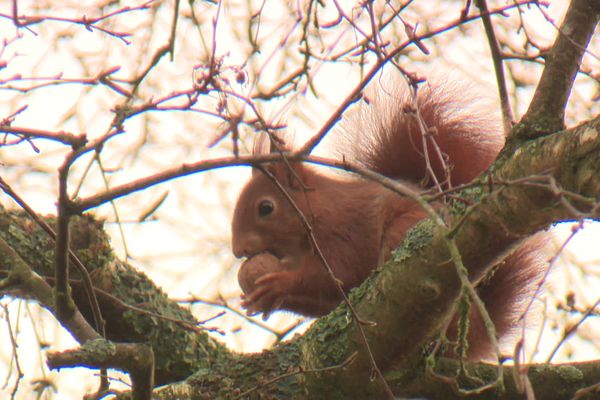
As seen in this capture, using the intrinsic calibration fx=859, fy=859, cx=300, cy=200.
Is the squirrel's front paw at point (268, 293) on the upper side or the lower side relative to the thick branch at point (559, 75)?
upper

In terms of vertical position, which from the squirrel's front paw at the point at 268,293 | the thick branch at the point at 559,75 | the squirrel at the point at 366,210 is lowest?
the thick branch at the point at 559,75

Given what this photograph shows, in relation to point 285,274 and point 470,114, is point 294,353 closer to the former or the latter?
point 285,274

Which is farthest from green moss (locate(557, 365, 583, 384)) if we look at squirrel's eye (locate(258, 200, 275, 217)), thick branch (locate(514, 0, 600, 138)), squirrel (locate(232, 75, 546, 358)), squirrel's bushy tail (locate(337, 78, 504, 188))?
squirrel's eye (locate(258, 200, 275, 217))

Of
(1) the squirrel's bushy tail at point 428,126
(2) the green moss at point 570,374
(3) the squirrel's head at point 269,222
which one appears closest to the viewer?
(2) the green moss at point 570,374

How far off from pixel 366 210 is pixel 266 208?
49 centimetres

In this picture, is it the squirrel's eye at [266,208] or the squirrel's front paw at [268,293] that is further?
the squirrel's eye at [266,208]

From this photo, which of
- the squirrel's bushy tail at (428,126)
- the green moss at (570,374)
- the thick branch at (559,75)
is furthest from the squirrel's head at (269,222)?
the thick branch at (559,75)

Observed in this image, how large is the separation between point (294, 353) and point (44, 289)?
839mm

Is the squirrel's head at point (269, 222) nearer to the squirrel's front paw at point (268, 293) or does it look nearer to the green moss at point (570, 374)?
the squirrel's front paw at point (268, 293)

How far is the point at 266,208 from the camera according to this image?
4.17 m

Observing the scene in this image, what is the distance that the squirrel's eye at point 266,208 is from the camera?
13.6 feet

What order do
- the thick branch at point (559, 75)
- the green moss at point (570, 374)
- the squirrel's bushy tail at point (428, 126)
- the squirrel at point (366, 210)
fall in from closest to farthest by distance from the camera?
the thick branch at point (559, 75), the green moss at point (570, 374), the squirrel at point (366, 210), the squirrel's bushy tail at point (428, 126)

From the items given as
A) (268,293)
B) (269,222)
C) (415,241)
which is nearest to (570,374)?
(415,241)

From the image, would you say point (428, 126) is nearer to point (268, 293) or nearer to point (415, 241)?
point (268, 293)
